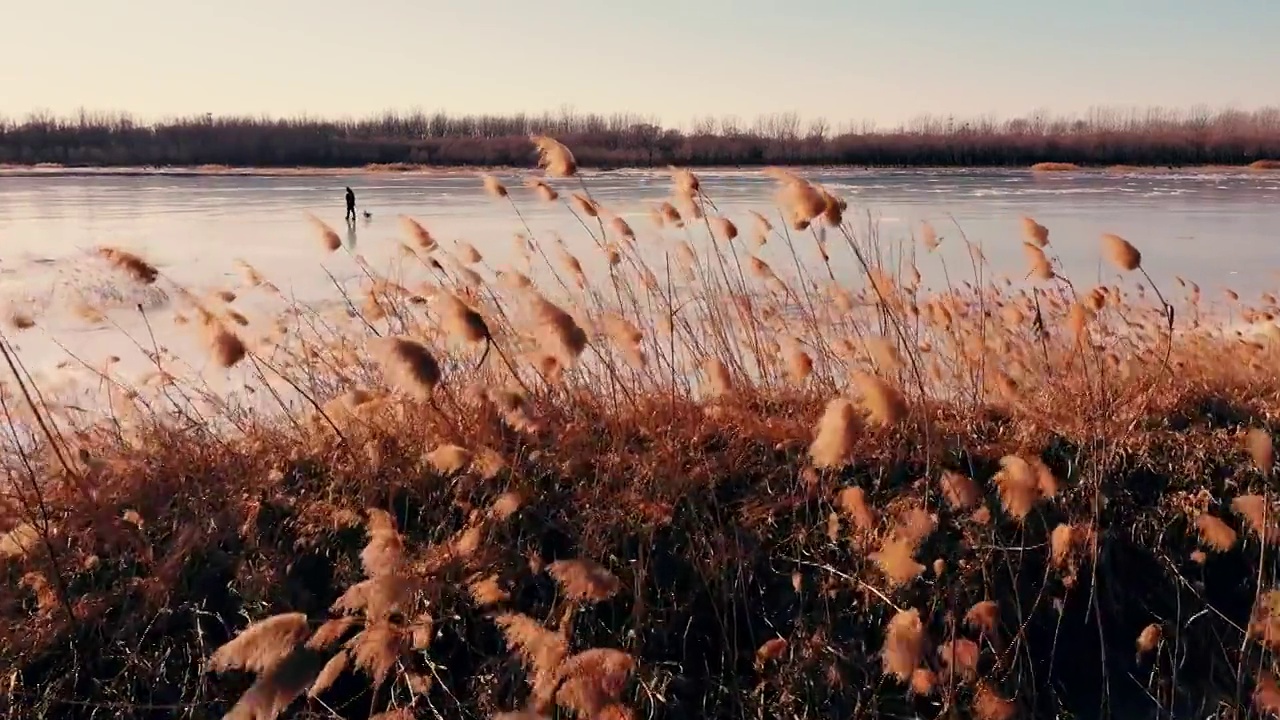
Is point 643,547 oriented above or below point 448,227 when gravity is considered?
below

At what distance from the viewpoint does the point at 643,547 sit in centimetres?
324

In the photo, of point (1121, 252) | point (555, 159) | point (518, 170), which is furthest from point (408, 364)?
point (518, 170)

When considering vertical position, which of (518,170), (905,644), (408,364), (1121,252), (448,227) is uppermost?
(518,170)

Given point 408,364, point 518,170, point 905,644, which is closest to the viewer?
point 408,364

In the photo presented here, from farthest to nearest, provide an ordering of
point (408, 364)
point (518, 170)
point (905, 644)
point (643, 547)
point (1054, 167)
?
1. point (1054, 167)
2. point (518, 170)
3. point (643, 547)
4. point (905, 644)
5. point (408, 364)

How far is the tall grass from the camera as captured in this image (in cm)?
281

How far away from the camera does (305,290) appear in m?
9.37

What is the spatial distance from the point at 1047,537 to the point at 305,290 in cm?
774

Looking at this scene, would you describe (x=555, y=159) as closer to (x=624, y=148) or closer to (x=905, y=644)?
(x=905, y=644)

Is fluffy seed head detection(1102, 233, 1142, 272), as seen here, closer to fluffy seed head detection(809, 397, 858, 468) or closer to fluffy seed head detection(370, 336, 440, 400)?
fluffy seed head detection(809, 397, 858, 468)

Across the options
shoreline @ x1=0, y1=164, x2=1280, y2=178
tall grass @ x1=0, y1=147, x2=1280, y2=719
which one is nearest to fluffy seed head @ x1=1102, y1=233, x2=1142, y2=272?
tall grass @ x1=0, y1=147, x2=1280, y2=719

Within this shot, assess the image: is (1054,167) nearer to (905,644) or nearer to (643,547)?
(643,547)

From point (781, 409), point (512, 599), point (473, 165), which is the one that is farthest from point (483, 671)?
point (473, 165)

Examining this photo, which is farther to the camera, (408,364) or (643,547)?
(643,547)
